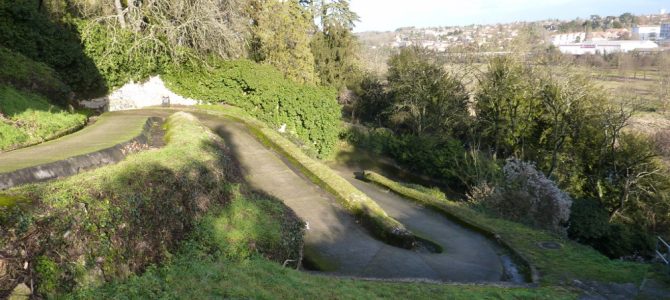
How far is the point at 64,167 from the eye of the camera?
273 inches

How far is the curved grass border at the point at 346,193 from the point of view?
11095 millimetres

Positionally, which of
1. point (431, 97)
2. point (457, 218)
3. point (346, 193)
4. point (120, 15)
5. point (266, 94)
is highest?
point (120, 15)

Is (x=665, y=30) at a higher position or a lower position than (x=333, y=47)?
higher

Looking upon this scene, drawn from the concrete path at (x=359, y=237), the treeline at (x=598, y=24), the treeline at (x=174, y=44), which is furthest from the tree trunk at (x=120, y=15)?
the treeline at (x=598, y=24)

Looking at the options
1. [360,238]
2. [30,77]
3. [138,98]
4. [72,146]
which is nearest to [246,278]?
[72,146]

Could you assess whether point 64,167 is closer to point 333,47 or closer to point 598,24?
point 333,47

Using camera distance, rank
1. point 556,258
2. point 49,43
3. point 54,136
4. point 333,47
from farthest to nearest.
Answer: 1. point 333,47
2. point 49,43
3. point 556,258
4. point 54,136

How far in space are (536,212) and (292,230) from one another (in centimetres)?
1162

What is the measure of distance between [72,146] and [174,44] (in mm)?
12993

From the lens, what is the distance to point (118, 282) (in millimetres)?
5199

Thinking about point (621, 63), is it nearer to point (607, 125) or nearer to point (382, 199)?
point (607, 125)

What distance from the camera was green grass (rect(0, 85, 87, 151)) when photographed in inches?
333

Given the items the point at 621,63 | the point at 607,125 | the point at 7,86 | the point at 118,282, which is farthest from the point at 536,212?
the point at 621,63

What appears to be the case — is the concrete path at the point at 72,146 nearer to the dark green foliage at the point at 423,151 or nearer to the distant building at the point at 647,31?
the dark green foliage at the point at 423,151
